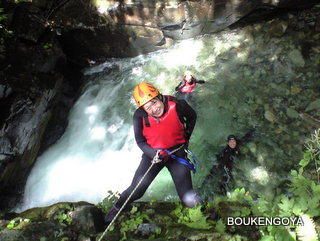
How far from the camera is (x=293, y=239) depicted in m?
2.14

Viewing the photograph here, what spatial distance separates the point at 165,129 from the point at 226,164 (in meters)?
2.72

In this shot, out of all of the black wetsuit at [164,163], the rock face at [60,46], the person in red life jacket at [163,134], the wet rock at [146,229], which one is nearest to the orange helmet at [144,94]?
the person in red life jacket at [163,134]

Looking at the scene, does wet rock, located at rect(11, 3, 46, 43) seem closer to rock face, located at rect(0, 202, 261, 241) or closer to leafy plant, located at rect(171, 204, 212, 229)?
rock face, located at rect(0, 202, 261, 241)

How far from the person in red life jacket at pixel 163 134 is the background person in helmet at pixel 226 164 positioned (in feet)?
6.76

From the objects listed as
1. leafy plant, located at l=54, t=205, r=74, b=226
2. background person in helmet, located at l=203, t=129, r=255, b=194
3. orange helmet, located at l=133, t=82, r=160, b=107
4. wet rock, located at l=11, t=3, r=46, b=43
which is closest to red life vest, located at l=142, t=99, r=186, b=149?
orange helmet, located at l=133, t=82, r=160, b=107

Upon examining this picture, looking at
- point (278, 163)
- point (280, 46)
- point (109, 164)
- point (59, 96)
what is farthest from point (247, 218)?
point (59, 96)

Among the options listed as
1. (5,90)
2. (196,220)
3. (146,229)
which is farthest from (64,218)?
(5,90)

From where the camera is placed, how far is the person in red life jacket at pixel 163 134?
4066 millimetres

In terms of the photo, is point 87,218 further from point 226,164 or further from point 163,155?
point 226,164

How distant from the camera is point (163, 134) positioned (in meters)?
4.26

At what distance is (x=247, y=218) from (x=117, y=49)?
854 cm

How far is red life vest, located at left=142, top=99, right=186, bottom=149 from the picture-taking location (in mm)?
4203

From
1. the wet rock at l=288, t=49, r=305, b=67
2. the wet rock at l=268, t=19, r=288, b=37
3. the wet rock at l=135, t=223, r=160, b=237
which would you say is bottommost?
the wet rock at l=288, t=49, r=305, b=67

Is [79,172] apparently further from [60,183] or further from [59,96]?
[59,96]
